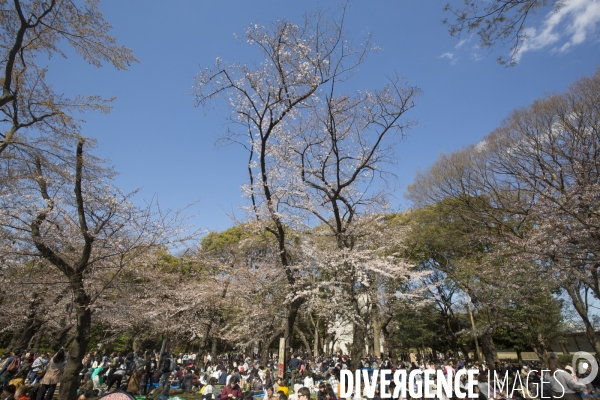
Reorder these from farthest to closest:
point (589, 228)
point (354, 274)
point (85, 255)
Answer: point (354, 274)
point (589, 228)
point (85, 255)

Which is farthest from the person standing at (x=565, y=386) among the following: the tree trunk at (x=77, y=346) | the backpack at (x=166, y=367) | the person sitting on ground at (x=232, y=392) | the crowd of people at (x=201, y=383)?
the backpack at (x=166, y=367)

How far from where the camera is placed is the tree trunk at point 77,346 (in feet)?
21.3

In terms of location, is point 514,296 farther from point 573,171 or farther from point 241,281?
point 241,281

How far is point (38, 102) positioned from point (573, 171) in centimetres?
1497

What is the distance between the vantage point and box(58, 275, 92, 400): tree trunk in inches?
255

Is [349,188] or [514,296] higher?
[349,188]

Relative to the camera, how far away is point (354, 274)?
32.2ft

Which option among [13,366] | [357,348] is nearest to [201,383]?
[13,366]

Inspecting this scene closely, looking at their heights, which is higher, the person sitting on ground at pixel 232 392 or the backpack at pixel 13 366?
the backpack at pixel 13 366

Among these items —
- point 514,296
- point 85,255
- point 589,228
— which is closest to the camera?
point 85,255

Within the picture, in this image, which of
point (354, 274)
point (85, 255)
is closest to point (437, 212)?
point (354, 274)

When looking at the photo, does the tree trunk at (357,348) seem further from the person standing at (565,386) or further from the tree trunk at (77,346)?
the tree trunk at (77,346)

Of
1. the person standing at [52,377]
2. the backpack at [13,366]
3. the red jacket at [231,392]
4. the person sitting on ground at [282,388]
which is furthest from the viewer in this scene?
the backpack at [13,366]

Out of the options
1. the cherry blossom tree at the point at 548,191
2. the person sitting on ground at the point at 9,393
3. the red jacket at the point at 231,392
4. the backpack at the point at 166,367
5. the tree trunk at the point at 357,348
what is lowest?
the red jacket at the point at 231,392
